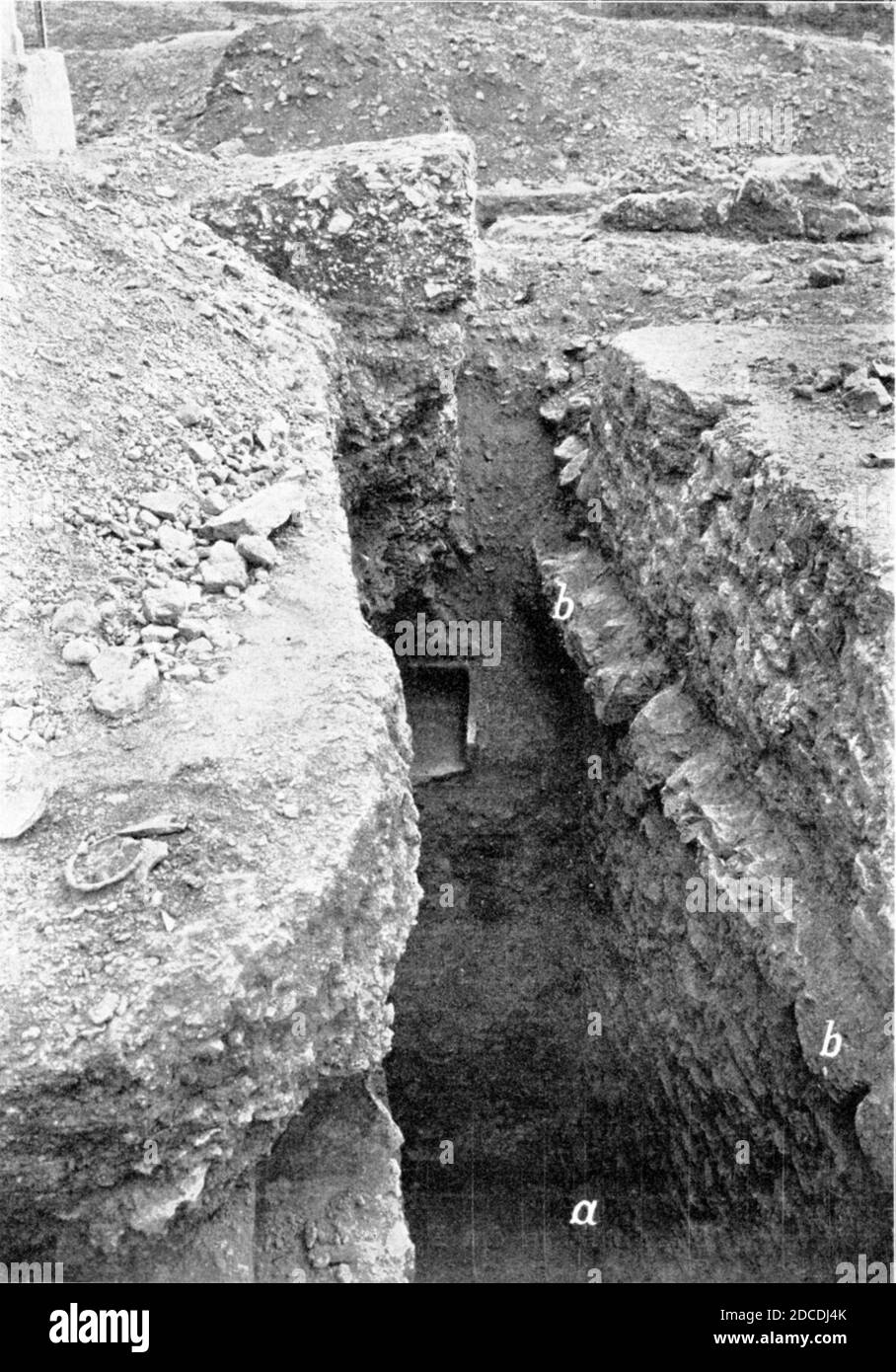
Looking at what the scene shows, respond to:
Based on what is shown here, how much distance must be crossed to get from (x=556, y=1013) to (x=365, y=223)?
19.5 ft

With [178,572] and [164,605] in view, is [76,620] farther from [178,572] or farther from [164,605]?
[178,572]

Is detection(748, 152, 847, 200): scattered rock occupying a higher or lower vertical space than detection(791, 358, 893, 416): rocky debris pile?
higher

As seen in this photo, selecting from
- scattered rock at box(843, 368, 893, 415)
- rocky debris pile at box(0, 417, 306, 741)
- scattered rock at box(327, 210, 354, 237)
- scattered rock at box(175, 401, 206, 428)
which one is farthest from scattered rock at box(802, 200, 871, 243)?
scattered rock at box(175, 401, 206, 428)

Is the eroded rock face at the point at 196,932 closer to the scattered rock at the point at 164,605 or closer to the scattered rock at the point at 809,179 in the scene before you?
the scattered rock at the point at 164,605

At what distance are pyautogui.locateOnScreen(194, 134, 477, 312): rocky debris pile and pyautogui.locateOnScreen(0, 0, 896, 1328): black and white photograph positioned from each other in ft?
0.10

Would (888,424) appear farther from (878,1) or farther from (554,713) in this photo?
(878,1)

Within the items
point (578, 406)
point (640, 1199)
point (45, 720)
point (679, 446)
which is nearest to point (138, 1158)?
point (45, 720)

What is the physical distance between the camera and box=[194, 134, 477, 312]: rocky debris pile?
8688 millimetres

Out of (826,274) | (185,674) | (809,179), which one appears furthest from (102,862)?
(809,179)

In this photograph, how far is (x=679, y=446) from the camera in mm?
7961

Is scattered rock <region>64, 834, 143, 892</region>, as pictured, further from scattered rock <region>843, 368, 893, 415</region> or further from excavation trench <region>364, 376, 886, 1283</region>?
scattered rock <region>843, 368, 893, 415</region>

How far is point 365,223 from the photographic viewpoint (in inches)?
343

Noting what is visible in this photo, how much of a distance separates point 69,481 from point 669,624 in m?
3.86

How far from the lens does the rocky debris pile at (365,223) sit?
8.69m
